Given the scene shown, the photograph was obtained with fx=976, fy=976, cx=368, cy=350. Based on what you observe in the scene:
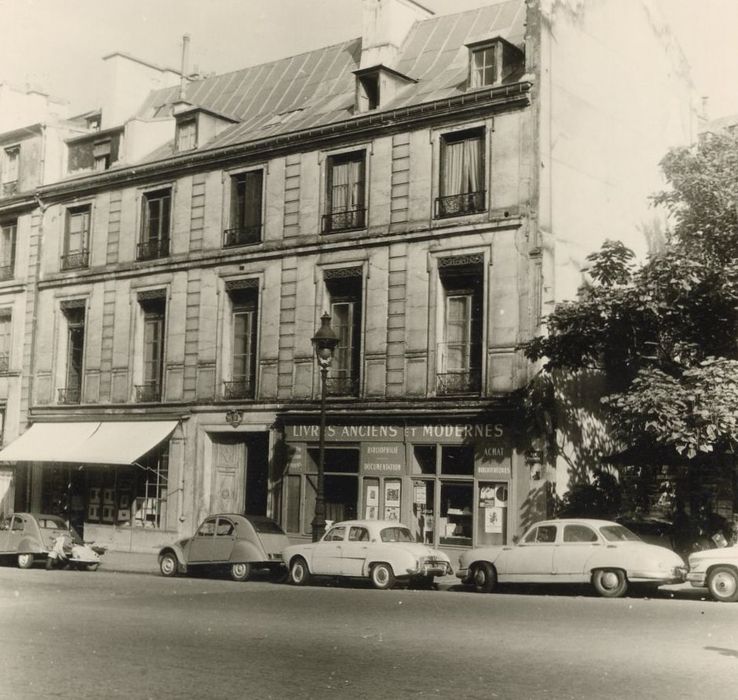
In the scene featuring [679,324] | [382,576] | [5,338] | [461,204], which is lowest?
[382,576]

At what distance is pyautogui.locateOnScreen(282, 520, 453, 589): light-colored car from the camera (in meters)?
17.0

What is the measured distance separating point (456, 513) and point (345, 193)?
8.28 metres

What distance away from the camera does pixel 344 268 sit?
2362cm

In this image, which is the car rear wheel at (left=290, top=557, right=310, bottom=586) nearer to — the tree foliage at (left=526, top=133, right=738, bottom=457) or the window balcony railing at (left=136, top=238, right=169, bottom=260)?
the tree foliage at (left=526, top=133, right=738, bottom=457)

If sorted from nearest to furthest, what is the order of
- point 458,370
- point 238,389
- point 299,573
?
point 299,573 → point 458,370 → point 238,389

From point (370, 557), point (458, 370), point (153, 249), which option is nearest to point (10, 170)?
point (153, 249)

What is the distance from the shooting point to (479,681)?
8109 mm

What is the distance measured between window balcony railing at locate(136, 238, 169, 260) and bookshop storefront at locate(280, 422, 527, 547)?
7.01m

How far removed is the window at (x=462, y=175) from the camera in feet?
71.7

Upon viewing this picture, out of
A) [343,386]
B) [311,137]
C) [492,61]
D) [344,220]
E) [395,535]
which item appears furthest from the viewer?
[311,137]

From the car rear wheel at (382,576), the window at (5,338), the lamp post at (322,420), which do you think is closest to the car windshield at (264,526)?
the lamp post at (322,420)

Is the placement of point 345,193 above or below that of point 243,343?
above

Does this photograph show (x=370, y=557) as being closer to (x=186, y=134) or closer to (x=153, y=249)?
(x=153, y=249)

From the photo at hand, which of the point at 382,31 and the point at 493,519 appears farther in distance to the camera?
the point at 382,31
